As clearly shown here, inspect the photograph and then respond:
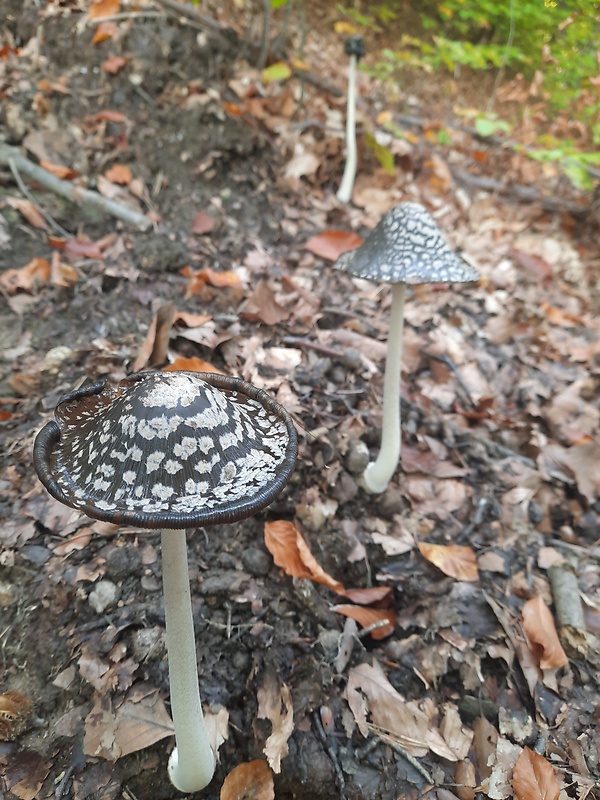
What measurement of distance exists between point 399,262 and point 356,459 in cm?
121

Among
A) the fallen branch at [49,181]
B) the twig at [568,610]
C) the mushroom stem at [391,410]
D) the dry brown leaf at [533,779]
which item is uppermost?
the fallen branch at [49,181]

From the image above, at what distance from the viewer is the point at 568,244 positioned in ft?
21.7

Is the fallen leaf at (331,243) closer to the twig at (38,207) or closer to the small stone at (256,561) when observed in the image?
the twig at (38,207)

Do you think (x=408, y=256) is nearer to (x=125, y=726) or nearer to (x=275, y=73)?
(x=125, y=726)

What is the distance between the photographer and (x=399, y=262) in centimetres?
272

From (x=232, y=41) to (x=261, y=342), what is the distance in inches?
156

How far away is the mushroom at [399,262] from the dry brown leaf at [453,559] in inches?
27.1

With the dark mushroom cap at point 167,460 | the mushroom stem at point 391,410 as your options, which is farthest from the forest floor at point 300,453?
the dark mushroom cap at point 167,460

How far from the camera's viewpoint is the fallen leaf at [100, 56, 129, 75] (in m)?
4.94

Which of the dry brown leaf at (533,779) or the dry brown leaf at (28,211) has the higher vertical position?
the dry brown leaf at (28,211)

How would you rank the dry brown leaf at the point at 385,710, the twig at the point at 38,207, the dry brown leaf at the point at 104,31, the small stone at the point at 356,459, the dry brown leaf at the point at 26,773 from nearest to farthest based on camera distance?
1. the dry brown leaf at the point at 26,773
2. the dry brown leaf at the point at 385,710
3. the small stone at the point at 356,459
4. the twig at the point at 38,207
5. the dry brown leaf at the point at 104,31

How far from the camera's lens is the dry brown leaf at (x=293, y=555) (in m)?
2.73

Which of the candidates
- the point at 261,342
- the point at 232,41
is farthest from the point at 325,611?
the point at 232,41

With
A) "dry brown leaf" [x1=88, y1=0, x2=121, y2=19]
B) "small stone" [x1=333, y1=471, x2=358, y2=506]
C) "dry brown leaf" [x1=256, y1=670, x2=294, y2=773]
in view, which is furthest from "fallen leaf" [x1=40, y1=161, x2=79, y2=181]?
"dry brown leaf" [x1=256, y1=670, x2=294, y2=773]
